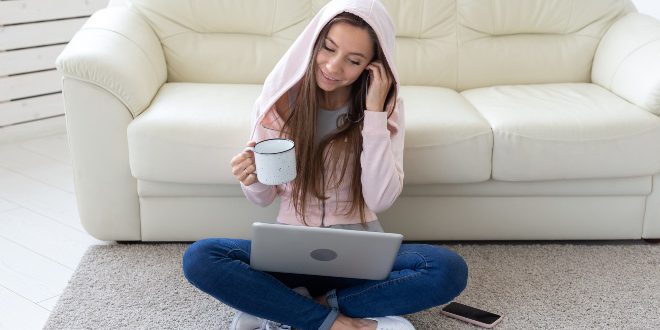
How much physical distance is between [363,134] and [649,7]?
1827mm

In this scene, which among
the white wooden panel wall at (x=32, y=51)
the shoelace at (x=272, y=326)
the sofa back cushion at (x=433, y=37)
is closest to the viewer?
the shoelace at (x=272, y=326)

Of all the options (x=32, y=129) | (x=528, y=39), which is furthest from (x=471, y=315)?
(x=32, y=129)

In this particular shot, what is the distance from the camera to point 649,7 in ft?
10.7

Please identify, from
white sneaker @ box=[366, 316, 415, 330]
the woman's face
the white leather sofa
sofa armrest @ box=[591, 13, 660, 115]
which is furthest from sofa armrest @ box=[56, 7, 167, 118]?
sofa armrest @ box=[591, 13, 660, 115]

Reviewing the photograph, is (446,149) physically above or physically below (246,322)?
above

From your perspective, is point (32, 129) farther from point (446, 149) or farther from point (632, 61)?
point (632, 61)

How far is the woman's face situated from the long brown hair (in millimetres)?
73

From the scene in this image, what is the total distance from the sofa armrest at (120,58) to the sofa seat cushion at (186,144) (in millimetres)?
96

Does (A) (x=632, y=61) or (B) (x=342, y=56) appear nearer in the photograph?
(B) (x=342, y=56)

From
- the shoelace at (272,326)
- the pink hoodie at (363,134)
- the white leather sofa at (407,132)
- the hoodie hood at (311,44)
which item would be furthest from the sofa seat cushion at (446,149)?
the shoelace at (272,326)

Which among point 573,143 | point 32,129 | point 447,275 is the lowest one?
point 32,129

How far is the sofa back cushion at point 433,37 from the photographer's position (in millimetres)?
2809

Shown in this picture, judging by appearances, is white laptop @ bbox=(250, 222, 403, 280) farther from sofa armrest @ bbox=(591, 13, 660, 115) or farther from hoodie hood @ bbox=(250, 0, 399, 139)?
sofa armrest @ bbox=(591, 13, 660, 115)

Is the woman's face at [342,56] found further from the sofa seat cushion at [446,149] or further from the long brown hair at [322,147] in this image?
the sofa seat cushion at [446,149]
